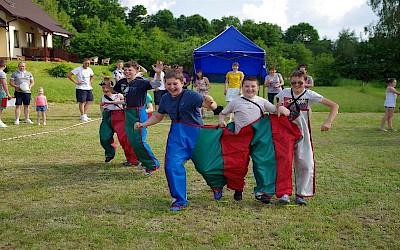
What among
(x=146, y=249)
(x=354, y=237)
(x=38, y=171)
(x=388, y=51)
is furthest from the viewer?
(x=388, y=51)

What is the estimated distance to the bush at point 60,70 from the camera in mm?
31202

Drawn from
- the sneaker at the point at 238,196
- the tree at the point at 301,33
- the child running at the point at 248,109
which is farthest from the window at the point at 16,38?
the tree at the point at 301,33

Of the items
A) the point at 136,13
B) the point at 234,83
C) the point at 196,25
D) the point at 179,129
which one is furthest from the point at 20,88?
the point at 196,25

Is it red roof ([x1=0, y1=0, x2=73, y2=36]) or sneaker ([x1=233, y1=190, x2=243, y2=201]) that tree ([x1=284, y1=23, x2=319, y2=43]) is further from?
sneaker ([x1=233, y1=190, x2=243, y2=201])

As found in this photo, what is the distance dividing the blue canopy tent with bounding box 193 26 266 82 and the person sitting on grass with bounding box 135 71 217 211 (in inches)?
483

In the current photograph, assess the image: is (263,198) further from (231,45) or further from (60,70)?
(60,70)

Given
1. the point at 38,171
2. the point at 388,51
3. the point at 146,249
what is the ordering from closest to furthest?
the point at 146,249 → the point at 38,171 → the point at 388,51

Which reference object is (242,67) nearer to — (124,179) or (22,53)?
(124,179)

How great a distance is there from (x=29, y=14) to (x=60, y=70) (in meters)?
9.13

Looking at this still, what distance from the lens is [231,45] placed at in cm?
1794

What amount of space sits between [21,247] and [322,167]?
16.7ft

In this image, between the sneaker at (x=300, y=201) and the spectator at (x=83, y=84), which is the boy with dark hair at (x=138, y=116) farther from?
the spectator at (x=83, y=84)

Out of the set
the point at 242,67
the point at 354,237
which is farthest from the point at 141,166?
the point at 242,67

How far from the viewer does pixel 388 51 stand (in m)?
43.2
